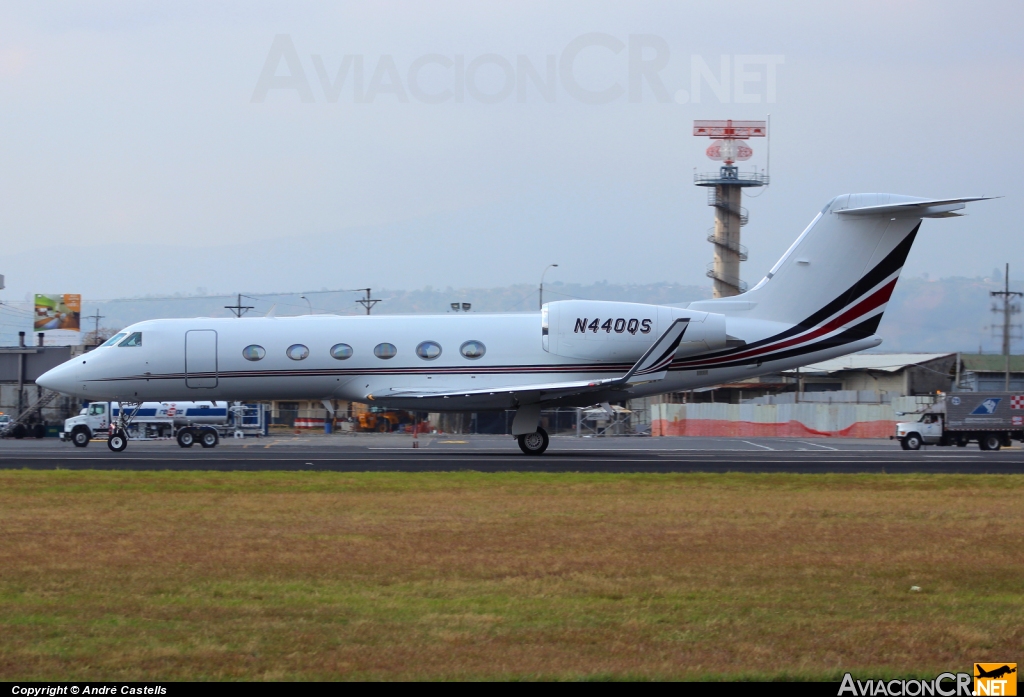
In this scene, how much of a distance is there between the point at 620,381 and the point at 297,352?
8.71 m

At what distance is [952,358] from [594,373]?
75924 millimetres

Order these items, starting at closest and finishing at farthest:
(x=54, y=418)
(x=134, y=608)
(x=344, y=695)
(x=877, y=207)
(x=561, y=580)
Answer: (x=344, y=695) < (x=134, y=608) < (x=561, y=580) < (x=877, y=207) < (x=54, y=418)

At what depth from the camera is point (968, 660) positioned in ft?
21.7

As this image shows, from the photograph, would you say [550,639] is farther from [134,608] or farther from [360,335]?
[360,335]

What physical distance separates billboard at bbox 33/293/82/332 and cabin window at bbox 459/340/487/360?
8693cm

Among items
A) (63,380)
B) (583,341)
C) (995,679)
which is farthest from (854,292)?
(995,679)

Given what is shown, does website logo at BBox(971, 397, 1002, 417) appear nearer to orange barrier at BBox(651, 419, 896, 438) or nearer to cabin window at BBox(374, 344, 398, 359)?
orange barrier at BBox(651, 419, 896, 438)

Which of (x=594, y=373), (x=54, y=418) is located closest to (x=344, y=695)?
(x=594, y=373)

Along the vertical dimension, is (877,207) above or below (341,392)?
above

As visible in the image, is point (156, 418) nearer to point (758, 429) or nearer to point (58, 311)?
point (758, 429)

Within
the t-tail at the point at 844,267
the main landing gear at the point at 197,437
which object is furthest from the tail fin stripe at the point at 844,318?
the main landing gear at the point at 197,437

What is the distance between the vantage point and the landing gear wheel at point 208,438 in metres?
37.0

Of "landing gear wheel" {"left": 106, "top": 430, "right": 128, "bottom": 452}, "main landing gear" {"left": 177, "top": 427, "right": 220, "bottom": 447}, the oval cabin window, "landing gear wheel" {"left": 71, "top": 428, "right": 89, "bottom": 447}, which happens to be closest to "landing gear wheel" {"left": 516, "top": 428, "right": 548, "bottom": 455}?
the oval cabin window

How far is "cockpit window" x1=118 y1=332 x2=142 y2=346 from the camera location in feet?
96.3
